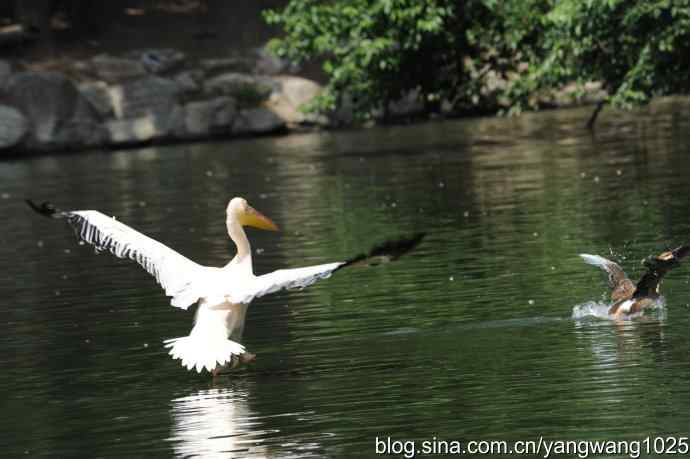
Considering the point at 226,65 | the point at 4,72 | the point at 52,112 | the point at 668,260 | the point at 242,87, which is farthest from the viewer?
the point at 226,65

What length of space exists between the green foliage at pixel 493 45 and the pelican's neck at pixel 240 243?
500 inches

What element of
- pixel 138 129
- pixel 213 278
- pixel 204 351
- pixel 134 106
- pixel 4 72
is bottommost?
pixel 204 351

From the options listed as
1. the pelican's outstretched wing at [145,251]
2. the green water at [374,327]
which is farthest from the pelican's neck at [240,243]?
the green water at [374,327]

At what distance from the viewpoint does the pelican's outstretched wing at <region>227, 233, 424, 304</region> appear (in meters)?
9.81

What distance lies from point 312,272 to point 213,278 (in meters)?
1.58

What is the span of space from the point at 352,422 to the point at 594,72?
19715 millimetres

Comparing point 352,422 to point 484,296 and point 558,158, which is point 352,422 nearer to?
point 484,296

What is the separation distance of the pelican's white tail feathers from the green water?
0.24 meters

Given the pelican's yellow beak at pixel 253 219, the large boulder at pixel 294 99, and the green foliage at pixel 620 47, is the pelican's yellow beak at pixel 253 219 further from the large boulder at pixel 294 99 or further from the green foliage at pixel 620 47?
the large boulder at pixel 294 99

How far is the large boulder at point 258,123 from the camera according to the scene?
4772 cm

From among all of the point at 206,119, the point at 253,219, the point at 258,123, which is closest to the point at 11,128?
the point at 206,119

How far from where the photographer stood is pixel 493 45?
32375mm

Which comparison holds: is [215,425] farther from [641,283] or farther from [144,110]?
[144,110]

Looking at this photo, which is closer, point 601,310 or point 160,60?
point 601,310
